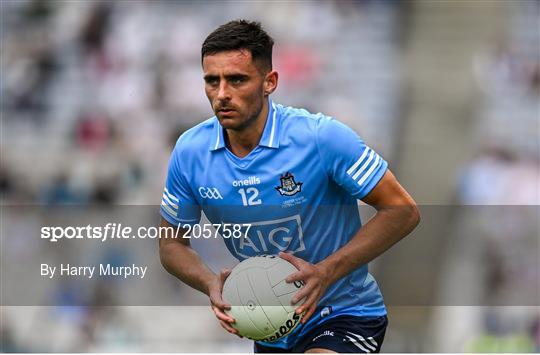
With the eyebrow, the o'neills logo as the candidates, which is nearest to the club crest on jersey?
the o'neills logo

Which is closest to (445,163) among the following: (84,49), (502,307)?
(502,307)

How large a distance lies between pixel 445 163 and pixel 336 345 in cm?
875

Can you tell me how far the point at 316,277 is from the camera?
18.9 ft

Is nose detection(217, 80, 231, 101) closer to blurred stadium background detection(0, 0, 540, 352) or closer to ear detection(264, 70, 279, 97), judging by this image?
ear detection(264, 70, 279, 97)

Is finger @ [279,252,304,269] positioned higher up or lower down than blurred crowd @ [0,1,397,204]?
higher up

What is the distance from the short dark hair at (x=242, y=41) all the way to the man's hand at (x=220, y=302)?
1.08 metres

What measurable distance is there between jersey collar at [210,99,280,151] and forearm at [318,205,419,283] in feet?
2.05

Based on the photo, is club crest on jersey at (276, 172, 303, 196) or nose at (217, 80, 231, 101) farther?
club crest on jersey at (276, 172, 303, 196)

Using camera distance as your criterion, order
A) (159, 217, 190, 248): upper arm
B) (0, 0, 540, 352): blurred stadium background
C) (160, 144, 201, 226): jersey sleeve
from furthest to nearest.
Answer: (0, 0, 540, 352): blurred stadium background → (159, 217, 190, 248): upper arm → (160, 144, 201, 226): jersey sleeve

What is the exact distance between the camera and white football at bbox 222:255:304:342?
19.2 ft

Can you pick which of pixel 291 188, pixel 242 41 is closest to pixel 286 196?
pixel 291 188

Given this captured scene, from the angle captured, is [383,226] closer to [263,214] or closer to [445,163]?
[263,214]

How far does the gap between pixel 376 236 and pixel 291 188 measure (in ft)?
1.61

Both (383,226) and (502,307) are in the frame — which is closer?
(383,226)
